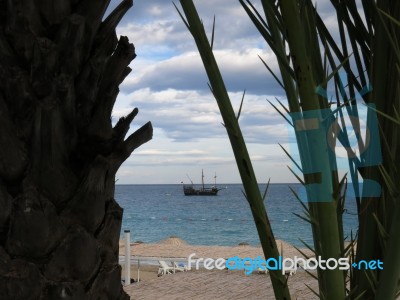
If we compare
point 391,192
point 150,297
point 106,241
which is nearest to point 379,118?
point 391,192

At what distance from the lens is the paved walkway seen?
8472 millimetres

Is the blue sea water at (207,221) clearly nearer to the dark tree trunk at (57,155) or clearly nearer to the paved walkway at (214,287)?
the paved walkway at (214,287)

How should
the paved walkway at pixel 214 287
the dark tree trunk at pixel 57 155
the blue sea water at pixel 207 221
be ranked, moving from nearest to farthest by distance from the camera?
the dark tree trunk at pixel 57 155
the paved walkway at pixel 214 287
the blue sea water at pixel 207 221

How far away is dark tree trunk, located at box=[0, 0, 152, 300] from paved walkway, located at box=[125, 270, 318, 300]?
7.11 meters

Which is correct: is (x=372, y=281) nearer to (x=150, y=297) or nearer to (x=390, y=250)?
(x=390, y=250)

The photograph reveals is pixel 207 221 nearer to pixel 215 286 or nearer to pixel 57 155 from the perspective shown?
pixel 215 286

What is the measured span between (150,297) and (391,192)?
25.6ft

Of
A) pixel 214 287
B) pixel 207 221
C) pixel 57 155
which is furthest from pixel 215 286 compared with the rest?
pixel 207 221

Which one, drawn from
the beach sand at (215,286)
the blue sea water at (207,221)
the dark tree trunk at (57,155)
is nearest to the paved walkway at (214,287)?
the beach sand at (215,286)

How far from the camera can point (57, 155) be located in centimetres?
132

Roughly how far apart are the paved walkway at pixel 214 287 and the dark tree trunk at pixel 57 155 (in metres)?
7.11

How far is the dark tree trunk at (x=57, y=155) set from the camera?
49.6 inches

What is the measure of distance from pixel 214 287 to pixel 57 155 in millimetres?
8125

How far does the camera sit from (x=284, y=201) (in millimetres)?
76438
